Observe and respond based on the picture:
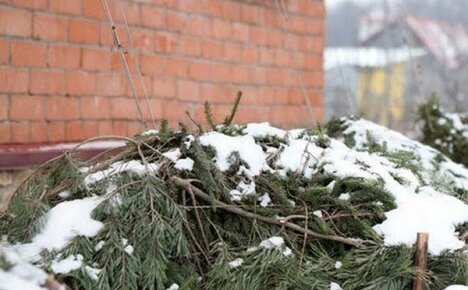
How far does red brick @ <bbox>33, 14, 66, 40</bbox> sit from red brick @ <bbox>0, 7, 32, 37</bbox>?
47mm

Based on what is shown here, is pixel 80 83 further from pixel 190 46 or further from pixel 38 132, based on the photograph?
pixel 190 46

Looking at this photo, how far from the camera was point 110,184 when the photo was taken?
2.44 m

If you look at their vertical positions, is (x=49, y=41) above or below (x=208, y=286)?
above

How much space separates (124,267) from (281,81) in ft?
13.4

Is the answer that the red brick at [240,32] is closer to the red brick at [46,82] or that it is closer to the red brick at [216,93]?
the red brick at [216,93]

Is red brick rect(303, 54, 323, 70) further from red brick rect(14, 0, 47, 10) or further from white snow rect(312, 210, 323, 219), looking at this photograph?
white snow rect(312, 210, 323, 219)

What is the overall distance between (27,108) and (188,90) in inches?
54.5

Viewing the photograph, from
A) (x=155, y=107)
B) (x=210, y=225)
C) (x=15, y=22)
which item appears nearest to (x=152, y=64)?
(x=155, y=107)

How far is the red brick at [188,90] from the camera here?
5191 mm

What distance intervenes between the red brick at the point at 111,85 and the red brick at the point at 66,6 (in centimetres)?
40

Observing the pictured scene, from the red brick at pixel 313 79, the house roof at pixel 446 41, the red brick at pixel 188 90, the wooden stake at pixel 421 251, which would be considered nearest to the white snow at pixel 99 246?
the wooden stake at pixel 421 251

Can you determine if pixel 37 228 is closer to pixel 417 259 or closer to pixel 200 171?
pixel 200 171

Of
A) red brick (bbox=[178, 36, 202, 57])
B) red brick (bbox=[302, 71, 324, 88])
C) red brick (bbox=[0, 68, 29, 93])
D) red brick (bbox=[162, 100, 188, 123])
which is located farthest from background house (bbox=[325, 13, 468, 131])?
red brick (bbox=[0, 68, 29, 93])

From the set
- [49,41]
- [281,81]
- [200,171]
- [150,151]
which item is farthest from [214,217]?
[281,81]
